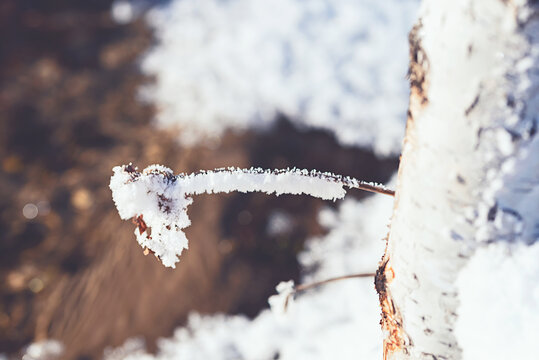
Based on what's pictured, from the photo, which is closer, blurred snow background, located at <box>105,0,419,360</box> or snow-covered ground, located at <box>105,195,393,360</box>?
snow-covered ground, located at <box>105,195,393,360</box>

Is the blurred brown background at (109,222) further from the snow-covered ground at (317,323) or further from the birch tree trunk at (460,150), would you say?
the birch tree trunk at (460,150)

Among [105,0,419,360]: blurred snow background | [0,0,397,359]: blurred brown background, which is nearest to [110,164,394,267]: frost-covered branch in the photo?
[105,0,419,360]: blurred snow background

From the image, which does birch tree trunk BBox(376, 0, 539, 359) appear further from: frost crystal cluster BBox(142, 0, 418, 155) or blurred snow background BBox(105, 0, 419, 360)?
frost crystal cluster BBox(142, 0, 418, 155)

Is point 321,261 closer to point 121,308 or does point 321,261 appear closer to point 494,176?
point 121,308

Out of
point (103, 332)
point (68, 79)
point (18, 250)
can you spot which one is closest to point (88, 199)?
point (18, 250)

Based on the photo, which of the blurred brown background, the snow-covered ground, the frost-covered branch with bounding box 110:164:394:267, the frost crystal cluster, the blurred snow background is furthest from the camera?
the frost crystal cluster

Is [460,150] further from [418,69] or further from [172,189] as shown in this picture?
[172,189]
